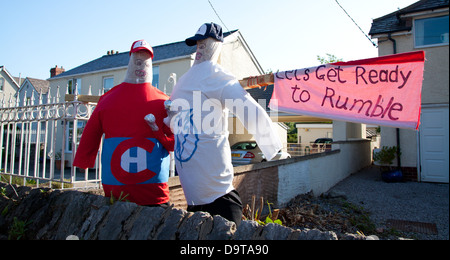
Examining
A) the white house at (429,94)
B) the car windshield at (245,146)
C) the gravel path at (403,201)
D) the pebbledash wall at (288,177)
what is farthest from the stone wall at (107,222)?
the car windshield at (245,146)

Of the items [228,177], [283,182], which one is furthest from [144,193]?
[283,182]

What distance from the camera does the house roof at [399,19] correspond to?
27.8 feet

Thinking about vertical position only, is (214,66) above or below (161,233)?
above

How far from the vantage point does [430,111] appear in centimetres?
848

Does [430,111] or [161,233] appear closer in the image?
[161,233]

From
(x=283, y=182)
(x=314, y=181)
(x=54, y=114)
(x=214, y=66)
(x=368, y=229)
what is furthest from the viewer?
(x=314, y=181)

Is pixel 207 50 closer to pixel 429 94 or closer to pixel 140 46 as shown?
pixel 140 46

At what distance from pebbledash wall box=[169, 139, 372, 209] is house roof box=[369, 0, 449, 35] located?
365 cm

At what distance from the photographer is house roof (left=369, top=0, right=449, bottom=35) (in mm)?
8469

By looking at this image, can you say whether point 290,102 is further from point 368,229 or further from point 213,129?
point 368,229

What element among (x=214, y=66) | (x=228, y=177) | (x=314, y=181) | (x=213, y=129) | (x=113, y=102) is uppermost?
(x=214, y=66)

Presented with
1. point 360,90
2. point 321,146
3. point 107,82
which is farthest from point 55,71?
point 360,90

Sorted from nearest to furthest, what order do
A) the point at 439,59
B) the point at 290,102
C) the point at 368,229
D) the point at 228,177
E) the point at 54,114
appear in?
the point at 228,177 → the point at 290,102 → the point at 54,114 → the point at 368,229 → the point at 439,59

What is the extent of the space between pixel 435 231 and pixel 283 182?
244 cm
